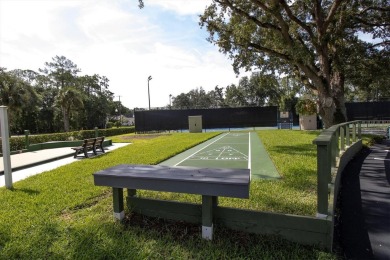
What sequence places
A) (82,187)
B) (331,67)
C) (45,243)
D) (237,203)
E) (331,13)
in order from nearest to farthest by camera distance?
(45,243), (237,203), (82,187), (331,13), (331,67)

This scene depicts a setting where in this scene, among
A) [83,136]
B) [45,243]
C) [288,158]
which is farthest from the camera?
[83,136]

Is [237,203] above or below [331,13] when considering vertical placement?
below

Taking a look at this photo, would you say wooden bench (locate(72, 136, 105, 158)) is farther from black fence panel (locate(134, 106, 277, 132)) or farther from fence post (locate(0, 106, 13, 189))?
black fence panel (locate(134, 106, 277, 132))

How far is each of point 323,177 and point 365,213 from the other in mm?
1933

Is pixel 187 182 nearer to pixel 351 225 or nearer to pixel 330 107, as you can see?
pixel 351 225

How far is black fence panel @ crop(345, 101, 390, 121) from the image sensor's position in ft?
91.1

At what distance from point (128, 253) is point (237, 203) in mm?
2098

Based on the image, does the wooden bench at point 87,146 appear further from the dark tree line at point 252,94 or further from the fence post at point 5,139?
the dark tree line at point 252,94

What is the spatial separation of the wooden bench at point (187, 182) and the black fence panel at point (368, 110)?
95.3 ft

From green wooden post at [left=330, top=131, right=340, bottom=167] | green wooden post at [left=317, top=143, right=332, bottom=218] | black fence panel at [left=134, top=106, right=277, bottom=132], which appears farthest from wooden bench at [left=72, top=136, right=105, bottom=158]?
black fence panel at [left=134, top=106, right=277, bottom=132]

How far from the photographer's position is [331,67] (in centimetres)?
1409

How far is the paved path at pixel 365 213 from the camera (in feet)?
9.95

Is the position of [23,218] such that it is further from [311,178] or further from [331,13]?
[331,13]

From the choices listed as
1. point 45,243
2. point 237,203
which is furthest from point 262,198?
point 45,243
